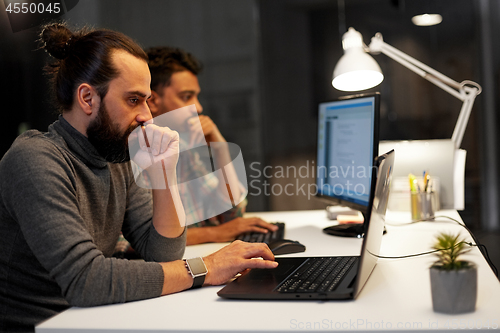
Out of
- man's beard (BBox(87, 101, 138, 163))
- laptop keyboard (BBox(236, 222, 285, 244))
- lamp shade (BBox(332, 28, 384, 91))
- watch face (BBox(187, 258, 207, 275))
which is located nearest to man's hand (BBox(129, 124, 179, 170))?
man's beard (BBox(87, 101, 138, 163))

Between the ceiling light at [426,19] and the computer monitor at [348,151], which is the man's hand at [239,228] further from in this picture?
the ceiling light at [426,19]

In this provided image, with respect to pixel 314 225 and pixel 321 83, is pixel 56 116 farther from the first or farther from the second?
pixel 321 83

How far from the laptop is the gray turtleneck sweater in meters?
0.20

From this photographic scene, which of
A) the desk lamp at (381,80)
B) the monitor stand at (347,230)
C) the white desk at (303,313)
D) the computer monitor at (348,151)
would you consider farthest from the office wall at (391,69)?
the white desk at (303,313)

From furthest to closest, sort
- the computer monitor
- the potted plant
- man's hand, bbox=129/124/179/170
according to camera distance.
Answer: the computer monitor, man's hand, bbox=129/124/179/170, the potted plant

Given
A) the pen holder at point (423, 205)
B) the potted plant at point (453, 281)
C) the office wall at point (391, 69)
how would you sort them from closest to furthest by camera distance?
the potted plant at point (453, 281)
the pen holder at point (423, 205)
the office wall at point (391, 69)

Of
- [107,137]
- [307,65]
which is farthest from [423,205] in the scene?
[307,65]

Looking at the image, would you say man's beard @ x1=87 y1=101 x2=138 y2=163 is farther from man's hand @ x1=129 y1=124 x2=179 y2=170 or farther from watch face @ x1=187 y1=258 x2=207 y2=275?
watch face @ x1=187 y1=258 x2=207 y2=275

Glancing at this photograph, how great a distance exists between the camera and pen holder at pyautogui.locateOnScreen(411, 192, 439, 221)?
1609mm

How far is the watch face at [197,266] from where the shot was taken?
3.21ft

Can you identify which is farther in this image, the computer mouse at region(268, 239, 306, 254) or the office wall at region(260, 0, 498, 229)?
the office wall at region(260, 0, 498, 229)

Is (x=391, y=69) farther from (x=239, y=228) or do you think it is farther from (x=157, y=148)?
(x=157, y=148)

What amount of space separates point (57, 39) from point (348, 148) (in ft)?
3.21

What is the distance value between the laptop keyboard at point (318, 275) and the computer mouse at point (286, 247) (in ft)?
0.47
